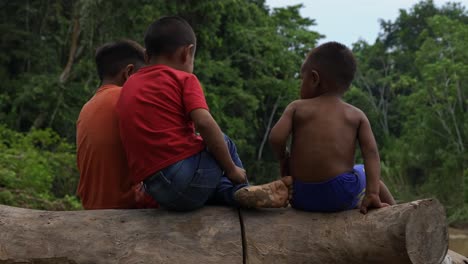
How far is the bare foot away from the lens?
11.1 ft

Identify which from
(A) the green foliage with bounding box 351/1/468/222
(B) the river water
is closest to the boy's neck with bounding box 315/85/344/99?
(B) the river water

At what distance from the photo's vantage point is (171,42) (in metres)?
3.61

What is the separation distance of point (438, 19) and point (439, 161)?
5.47 meters

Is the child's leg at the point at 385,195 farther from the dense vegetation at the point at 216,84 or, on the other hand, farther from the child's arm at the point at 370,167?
the dense vegetation at the point at 216,84

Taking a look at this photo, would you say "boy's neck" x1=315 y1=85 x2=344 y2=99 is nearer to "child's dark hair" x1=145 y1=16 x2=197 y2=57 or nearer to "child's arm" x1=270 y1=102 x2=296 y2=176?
"child's arm" x1=270 y1=102 x2=296 y2=176

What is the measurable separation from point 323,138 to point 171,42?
92 centimetres

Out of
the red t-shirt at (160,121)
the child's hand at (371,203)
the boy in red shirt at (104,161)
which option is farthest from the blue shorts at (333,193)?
the boy in red shirt at (104,161)

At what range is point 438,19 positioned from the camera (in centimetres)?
2586

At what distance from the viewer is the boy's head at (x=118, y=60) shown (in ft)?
13.3

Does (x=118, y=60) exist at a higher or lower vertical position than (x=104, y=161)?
higher

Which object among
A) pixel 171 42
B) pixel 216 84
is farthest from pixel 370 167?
pixel 216 84

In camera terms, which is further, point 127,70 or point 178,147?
point 127,70

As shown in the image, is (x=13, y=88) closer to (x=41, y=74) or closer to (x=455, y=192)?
(x=41, y=74)

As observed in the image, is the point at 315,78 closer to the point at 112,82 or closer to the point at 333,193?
the point at 333,193
